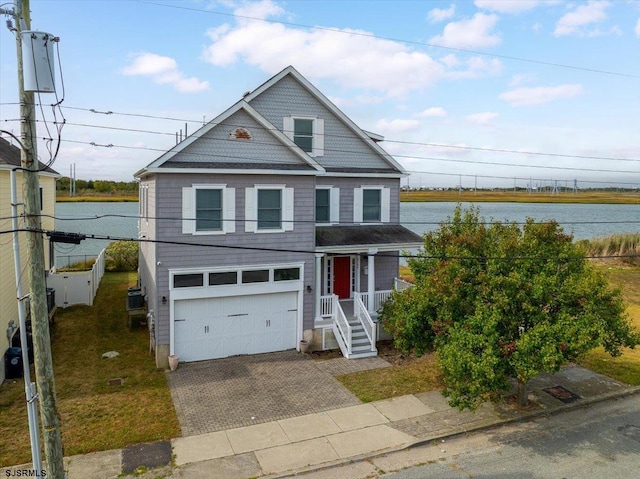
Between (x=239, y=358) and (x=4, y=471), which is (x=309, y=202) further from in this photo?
(x=4, y=471)

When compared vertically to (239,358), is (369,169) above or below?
above

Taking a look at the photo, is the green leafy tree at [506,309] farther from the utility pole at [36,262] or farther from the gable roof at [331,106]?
the utility pole at [36,262]

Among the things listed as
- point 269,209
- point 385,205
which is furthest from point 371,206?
point 269,209

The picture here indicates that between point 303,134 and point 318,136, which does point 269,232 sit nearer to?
point 303,134

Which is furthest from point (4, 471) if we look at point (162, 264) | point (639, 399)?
point (639, 399)

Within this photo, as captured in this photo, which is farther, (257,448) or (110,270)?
(110,270)

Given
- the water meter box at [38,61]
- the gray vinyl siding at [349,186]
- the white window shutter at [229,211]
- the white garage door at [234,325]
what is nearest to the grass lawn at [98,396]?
the white garage door at [234,325]

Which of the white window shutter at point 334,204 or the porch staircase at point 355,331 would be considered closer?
the porch staircase at point 355,331
